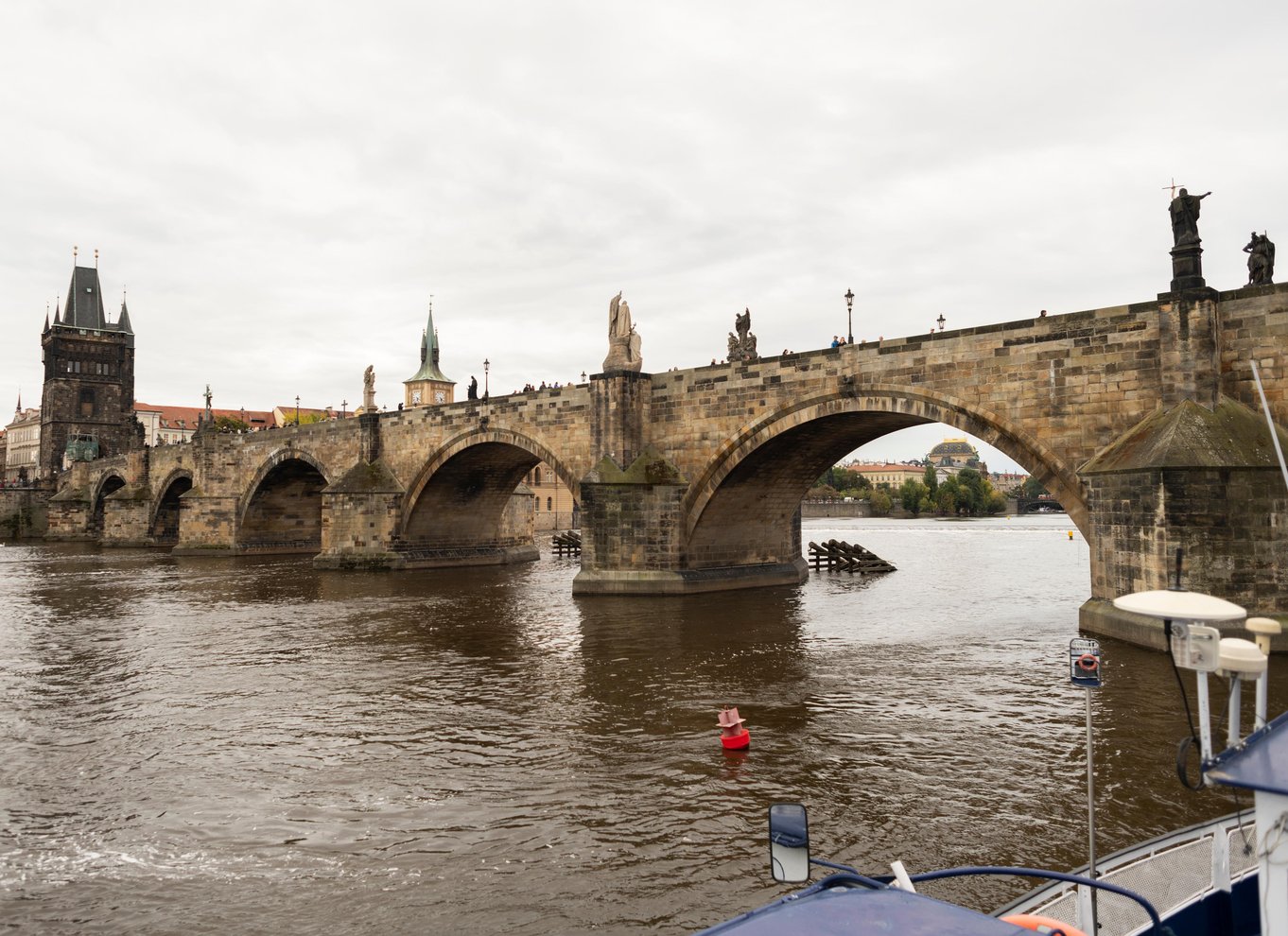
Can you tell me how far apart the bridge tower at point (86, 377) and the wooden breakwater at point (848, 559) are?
84167 mm

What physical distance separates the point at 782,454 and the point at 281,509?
112 feet

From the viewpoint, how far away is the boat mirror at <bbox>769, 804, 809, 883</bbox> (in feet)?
11.6

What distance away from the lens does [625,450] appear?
1035 inches

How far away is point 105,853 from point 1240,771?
792cm

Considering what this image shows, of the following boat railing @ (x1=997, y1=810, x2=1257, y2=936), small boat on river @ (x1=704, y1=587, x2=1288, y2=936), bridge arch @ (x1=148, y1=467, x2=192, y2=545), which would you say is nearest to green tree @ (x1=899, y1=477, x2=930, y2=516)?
bridge arch @ (x1=148, y1=467, x2=192, y2=545)

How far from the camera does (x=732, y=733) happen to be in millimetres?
10102

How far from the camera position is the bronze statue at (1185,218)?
1612 centimetres

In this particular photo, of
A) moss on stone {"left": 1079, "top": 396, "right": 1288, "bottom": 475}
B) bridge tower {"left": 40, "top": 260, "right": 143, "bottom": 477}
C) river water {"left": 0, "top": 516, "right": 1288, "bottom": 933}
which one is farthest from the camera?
bridge tower {"left": 40, "top": 260, "right": 143, "bottom": 477}

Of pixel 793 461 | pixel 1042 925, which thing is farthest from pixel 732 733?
pixel 793 461

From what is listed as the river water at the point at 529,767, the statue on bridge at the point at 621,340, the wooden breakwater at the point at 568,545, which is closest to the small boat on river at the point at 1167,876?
the river water at the point at 529,767

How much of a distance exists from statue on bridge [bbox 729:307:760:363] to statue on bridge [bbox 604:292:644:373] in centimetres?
299

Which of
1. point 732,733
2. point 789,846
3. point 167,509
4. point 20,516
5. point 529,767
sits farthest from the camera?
point 20,516

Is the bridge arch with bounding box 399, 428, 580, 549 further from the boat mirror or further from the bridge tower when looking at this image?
the bridge tower

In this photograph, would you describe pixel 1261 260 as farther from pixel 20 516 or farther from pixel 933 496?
pixel 933 496
